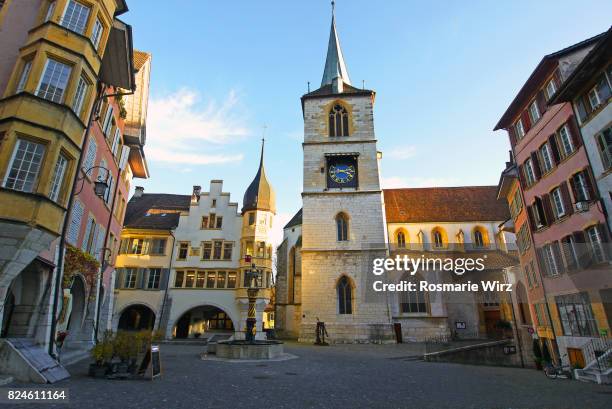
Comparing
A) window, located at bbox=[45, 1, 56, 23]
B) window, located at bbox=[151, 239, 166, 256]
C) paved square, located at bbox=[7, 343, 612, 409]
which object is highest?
window, located at bbox=[45, 1, 56, 23]

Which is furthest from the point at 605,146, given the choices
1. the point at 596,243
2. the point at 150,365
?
the point at 150,365

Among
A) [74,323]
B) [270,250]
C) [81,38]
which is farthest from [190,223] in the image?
[81,38]

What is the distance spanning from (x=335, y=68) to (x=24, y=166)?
117ft

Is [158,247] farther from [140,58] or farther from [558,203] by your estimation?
[558,203]

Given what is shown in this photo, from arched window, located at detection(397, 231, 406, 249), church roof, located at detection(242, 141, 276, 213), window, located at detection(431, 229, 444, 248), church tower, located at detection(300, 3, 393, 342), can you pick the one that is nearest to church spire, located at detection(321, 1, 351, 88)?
church tower, located at detection(300, 3, 393, 342)

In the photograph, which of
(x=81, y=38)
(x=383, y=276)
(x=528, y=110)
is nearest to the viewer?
(x=81, y=38)

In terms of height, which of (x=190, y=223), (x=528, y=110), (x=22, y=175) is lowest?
→ (x=22, y=175)

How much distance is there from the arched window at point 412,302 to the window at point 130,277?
2291cm

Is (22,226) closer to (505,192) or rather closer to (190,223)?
(190,223)

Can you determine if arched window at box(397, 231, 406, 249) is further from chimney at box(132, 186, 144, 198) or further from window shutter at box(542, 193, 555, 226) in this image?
chimney at box(132, 186, 144, 198)

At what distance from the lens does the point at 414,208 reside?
1531 inches

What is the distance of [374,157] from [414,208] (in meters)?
10.2

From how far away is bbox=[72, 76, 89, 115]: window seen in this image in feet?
36.6

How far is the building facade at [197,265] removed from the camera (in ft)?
94.7
